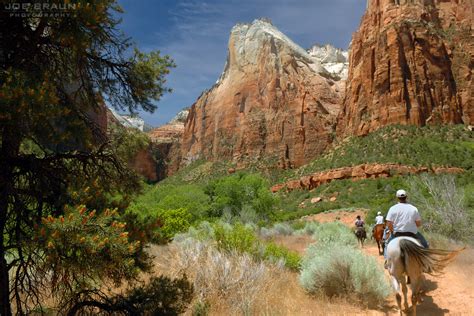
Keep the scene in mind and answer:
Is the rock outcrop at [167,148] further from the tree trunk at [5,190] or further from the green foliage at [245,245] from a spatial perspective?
the tree trunk at [5,190]

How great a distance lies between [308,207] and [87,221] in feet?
147

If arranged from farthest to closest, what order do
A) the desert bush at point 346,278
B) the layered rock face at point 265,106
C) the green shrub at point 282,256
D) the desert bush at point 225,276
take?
the layered rock face at point 265,106 < the green shrub at point 282,256 < the desert bush at point 346,278 < the desert bush at point 225,276

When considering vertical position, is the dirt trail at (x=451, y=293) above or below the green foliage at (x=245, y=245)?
below

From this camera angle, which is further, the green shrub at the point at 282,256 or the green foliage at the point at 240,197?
the green foliage at the point at 240,197

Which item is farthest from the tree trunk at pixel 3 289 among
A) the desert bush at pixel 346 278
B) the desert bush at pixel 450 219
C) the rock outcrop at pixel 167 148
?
the rock outcrop at pixel 167 148

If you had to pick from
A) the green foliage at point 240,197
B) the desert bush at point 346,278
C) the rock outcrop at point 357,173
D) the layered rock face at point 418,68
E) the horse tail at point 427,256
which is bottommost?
the desert bush at point 346,278

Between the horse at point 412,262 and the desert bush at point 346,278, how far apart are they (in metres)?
0.93

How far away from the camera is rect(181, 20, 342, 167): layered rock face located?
8125 cm

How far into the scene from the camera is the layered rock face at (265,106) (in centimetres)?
8125

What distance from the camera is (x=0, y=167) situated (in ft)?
14.3

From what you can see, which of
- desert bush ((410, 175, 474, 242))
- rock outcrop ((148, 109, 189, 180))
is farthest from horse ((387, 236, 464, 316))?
rock outcrop ((148, 109, 189, 180))

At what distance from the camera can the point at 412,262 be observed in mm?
6879

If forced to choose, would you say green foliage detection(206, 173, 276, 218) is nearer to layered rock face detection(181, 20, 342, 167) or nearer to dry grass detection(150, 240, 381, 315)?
dry grass detection(150, 240, 381, 315)

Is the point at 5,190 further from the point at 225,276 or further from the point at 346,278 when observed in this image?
the point at 346,278
